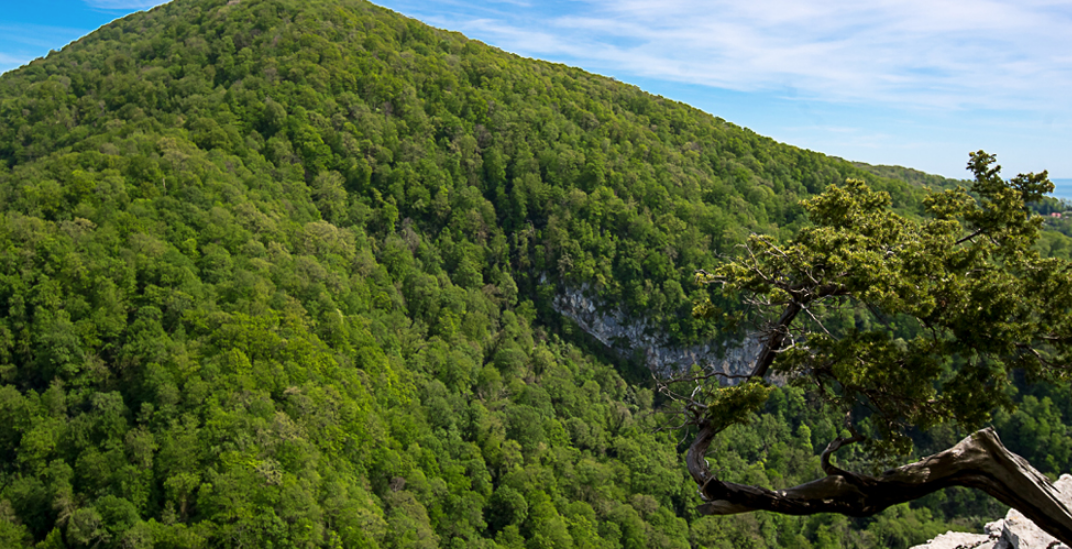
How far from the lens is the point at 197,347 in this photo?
197 feet

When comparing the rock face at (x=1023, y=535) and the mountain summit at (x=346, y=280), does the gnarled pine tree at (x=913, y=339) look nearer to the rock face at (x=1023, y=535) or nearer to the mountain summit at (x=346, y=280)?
the rock face at (x=1023, y=535)

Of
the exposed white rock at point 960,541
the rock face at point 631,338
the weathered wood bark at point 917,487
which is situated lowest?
the rock face at point 631,338

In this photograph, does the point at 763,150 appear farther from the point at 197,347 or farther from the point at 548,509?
the point at 197,347

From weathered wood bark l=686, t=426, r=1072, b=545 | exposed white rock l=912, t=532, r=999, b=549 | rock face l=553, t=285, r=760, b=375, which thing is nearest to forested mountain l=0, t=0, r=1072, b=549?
rock face l=553, t=285, r=760, b=375

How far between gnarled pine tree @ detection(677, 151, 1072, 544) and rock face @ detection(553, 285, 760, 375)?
10244cm

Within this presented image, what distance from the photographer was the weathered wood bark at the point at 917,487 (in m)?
10.4

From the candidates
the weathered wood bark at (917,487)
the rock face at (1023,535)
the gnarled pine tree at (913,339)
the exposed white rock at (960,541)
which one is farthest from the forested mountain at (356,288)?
the gnarled pine tree at (913,339)

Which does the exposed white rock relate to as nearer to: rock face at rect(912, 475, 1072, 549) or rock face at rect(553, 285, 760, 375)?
rock face at rect(912, 475, 1072, 549)

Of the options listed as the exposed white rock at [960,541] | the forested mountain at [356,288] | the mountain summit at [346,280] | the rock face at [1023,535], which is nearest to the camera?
the rock face at [1023,535]

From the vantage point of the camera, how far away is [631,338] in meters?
114

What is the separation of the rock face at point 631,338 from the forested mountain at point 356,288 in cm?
281

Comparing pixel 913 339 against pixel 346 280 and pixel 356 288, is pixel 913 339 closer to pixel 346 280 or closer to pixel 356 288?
pixel 346 280

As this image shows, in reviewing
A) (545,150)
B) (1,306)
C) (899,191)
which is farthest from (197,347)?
(899,191)

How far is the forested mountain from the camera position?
5400cm
